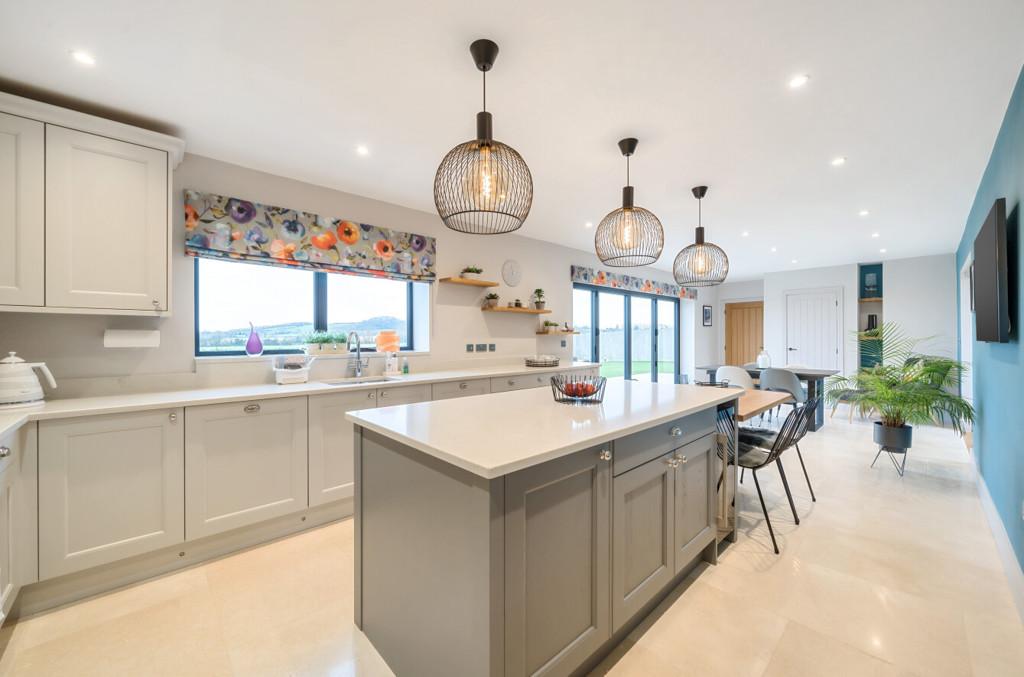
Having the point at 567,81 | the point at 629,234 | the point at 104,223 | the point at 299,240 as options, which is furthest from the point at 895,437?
the point at 104,223

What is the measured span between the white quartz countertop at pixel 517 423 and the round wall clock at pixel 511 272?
2.53 metres

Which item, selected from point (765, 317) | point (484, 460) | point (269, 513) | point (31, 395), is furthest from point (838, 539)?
point (765, 317)

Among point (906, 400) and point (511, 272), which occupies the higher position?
point (511, 272)

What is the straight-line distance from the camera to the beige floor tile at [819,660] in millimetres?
1480

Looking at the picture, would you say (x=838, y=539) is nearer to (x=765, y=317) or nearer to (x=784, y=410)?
(x=784, y=410)

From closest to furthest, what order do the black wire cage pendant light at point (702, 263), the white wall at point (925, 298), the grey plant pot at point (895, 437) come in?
the black wire cage pendant light at point (702, 263)
the grey plant pot at point (895, 437)
the white wall at point (925, 298)

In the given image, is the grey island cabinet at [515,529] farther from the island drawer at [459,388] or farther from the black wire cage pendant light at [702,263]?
the black wire cage pendant light at [702,263]

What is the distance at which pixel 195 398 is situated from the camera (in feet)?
7.39

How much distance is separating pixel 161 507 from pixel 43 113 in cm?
202

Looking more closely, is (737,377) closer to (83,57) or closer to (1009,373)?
(1009,373)

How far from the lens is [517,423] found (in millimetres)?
1570

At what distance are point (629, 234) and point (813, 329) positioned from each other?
6646 millimetres

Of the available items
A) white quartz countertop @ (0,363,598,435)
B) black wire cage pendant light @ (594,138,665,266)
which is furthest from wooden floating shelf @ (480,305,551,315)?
black wire cage pendant light @ (594,138,665,266)

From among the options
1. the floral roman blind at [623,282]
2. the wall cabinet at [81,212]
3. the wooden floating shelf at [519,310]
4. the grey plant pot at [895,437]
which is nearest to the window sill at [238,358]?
the wall cabinet at [81,212]
